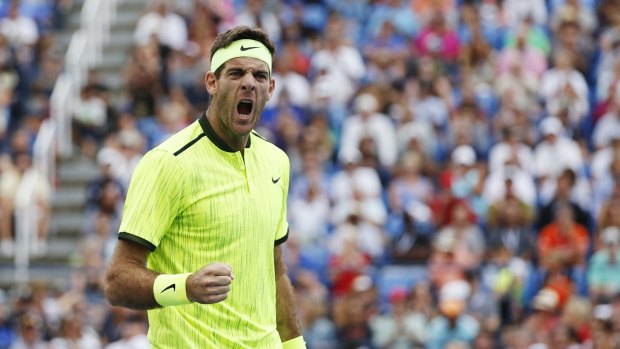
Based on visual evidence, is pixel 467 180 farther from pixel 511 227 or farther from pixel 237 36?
pixel 237 36

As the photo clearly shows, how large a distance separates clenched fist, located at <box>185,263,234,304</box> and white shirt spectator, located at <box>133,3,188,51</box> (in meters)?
12.9

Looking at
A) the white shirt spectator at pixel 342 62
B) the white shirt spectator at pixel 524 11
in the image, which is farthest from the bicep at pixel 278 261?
the white shirt spectator at pixel 524 11

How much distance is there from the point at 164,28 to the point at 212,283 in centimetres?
1351

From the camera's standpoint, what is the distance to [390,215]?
568 inches

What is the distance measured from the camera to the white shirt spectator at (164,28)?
706 inches

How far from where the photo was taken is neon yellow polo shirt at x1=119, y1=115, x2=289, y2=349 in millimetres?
5438

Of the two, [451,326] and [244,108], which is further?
[451,326]

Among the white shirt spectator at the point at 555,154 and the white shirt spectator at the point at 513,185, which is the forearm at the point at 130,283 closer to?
the white shirt spectator at the point at 513,185

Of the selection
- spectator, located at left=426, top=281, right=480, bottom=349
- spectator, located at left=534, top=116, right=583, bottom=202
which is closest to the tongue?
spectator, located at left=426, top=281, right=480, bottom=349

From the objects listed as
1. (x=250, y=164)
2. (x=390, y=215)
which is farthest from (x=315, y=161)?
(x=250, y=164)

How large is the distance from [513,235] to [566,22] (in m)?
3.84

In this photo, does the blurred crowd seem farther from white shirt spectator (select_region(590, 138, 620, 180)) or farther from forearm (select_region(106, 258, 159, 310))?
forearm (select_region(106, 258, 159, 310))

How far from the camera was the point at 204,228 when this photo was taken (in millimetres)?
5590

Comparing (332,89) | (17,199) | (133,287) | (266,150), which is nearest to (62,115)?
(17,199)
